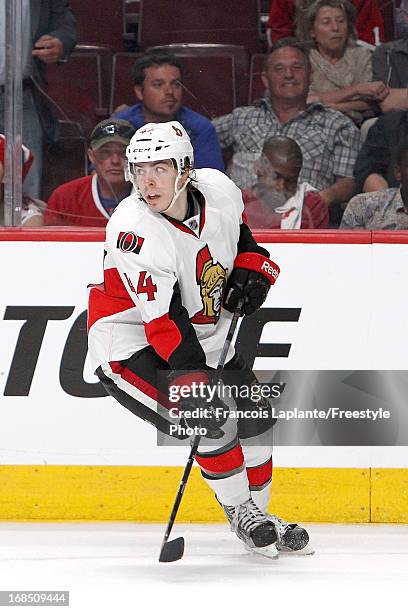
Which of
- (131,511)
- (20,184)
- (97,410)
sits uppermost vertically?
(20,184)

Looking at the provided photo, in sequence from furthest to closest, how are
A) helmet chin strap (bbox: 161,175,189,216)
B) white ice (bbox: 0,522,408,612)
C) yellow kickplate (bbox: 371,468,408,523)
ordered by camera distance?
yellow kickplate (bbox: 371,468,408,523) → helmet chin strap (bbox: 161,175,189,216) → white ice (bbox: 0,522,408,612)

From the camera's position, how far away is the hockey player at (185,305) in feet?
9.94

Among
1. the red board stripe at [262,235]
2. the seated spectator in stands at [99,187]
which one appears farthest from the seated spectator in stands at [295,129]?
the seated spectator in stands at [99,187]

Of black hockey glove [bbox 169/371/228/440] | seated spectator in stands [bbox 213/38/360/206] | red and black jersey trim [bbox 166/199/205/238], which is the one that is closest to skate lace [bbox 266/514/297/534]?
black hockey glove [bbox 169/371/228/440]

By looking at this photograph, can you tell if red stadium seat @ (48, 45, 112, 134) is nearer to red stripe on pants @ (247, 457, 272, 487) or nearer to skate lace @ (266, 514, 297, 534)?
red stripe on pants @ (247, 457, 272, 487)

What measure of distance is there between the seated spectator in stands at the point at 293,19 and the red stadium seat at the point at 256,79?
7cm

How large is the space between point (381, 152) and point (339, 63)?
1.04 ft

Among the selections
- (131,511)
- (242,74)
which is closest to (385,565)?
(131,511)

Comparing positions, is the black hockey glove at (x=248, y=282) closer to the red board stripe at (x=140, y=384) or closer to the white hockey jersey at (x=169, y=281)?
the white hockey jersey at (x=169, y=281)

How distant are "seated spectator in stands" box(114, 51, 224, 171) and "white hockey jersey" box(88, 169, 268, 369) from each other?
1.44ft

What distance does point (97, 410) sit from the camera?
3.71 metres

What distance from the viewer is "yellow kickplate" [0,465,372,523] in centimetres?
368

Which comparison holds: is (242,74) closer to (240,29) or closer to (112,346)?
(240,29)

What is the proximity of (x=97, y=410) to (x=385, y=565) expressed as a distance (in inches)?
39.3
